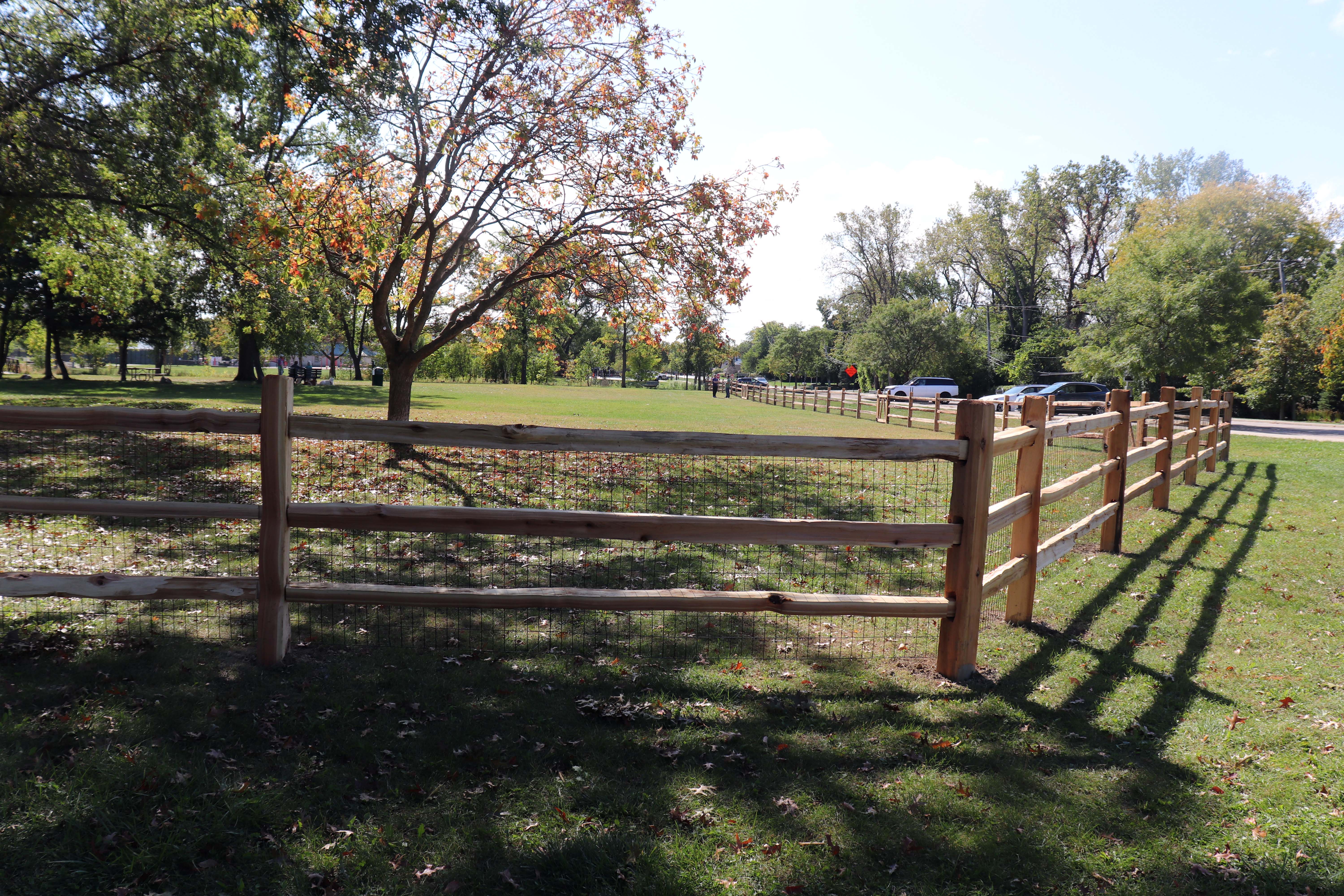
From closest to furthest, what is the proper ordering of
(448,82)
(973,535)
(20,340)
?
(973,535) → (448,82) → (20,340)

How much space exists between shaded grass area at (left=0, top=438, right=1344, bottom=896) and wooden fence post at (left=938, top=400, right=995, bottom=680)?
0.24m

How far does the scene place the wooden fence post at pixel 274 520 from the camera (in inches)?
180

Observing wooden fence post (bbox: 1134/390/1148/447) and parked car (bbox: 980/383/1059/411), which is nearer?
wooden fence post (bbox: 1134/390/1148/447)

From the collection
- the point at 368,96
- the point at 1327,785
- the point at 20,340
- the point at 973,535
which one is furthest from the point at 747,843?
the point at 20,340

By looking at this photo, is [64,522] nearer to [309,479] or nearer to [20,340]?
[309,479]

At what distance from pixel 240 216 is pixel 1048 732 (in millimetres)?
15303

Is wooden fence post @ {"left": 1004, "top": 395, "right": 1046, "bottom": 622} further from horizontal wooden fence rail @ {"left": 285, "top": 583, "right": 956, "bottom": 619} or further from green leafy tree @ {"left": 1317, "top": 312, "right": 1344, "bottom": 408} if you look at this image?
green leafy tree @ {"left": 1317, "top": 312, "right": 1344, "bottom": 408}

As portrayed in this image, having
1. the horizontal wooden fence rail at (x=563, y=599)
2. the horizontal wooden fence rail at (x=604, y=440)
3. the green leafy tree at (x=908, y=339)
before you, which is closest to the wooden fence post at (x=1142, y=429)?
the horizontal wooden fence rail at (x=604, y=440)

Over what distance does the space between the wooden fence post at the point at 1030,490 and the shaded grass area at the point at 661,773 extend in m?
0.65

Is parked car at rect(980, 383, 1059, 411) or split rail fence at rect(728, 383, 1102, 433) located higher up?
parked car at rect(980, 383, 1059, 411)

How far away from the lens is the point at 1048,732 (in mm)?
4469

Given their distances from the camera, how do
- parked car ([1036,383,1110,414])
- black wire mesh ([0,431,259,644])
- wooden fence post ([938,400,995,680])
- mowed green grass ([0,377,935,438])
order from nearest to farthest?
wooden fence post ([938,400,995,680])
black wire mesh ([0,431,259,644])
mowed green grass ([0,377,935,438])
parked car ([1036,383,1110,414])

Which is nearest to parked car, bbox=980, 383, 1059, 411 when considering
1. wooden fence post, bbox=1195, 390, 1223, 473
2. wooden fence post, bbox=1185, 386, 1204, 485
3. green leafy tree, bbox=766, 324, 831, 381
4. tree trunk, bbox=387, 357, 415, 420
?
wooden fence post, bbox=1195, 390, 1223, 473

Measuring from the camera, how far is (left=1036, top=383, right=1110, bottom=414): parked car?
3359 cm
